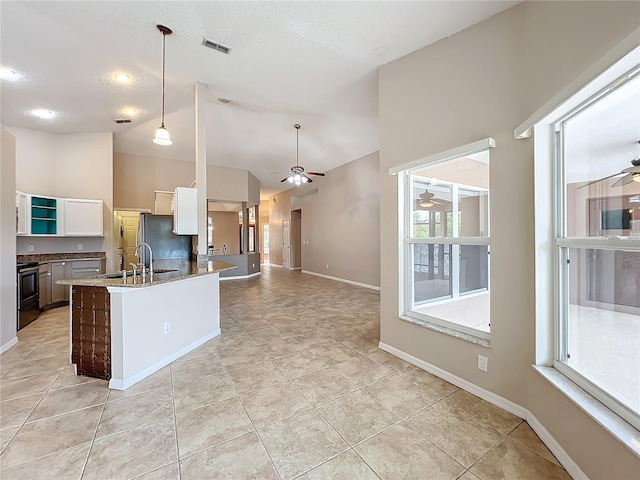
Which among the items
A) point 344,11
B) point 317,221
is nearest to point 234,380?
point 344,11

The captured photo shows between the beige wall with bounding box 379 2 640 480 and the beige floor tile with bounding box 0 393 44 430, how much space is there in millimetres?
3135

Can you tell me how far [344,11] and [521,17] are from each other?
1.34 meters

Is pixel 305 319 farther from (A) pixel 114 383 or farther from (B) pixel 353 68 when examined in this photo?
(B) pixel 353 68

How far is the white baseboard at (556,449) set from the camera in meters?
1.41

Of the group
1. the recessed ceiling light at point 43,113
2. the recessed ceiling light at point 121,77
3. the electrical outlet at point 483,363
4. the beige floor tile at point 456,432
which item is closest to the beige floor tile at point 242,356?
the beige floor tile at point 456,432

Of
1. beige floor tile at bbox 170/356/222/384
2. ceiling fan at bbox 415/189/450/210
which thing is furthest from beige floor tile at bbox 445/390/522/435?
beige floor tile at bbox 170/356/222/384

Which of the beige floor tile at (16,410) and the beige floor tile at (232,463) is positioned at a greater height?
the beige floor tile at (16,410)

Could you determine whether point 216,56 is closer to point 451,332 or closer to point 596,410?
point 451,332

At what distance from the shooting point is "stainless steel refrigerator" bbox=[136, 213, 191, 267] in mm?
→ 5301

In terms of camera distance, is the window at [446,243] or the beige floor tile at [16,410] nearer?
the beige floor tile at [16,410]

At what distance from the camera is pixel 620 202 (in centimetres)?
140

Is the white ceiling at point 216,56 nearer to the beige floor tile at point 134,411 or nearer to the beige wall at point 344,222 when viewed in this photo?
the beige wall at point 344,222

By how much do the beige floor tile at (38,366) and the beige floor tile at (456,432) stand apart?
3.37 m

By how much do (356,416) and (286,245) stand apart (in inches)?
391
